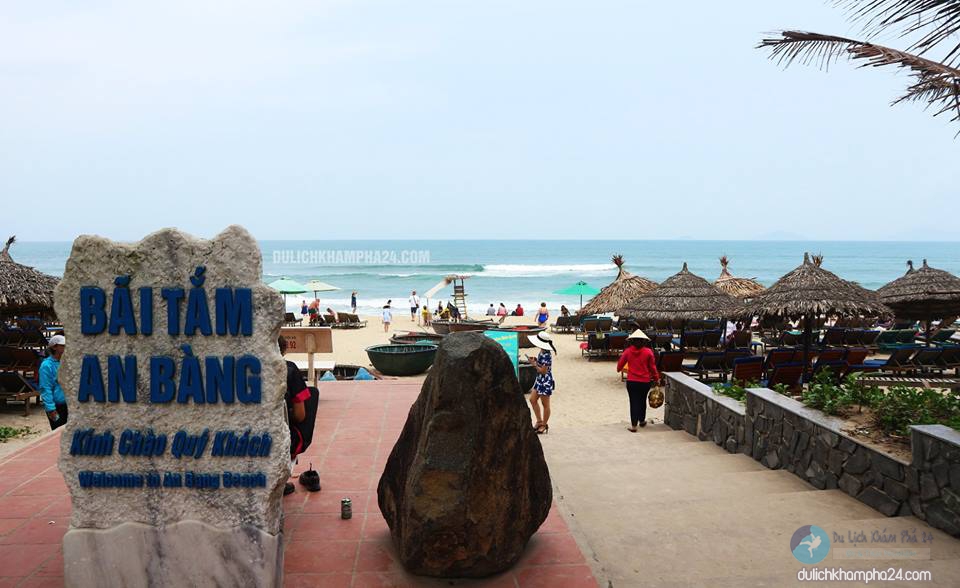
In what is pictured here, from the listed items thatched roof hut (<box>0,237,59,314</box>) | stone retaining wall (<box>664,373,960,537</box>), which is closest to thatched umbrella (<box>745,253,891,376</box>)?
stone retaining wall (<box>664,373,960,537</box>)

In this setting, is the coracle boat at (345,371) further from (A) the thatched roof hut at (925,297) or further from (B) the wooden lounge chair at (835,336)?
(B) the wooden lounge chair at (835,336)

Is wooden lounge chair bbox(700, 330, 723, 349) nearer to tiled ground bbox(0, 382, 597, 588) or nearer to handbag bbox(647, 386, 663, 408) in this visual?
handbag bbox(647, 386, 663, 408)

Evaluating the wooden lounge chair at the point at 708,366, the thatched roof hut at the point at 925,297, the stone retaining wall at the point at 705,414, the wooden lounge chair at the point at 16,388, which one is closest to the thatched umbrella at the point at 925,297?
the thatched roof hut at the point at 925,297

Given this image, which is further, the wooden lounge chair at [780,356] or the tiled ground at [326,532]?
the wooden lounge chair at [780,356]

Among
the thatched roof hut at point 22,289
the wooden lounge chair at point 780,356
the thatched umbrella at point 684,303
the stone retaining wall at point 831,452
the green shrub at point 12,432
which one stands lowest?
the green shrub at point 12,432

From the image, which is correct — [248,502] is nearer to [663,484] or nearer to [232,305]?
[232,305]

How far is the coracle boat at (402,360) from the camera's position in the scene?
13055 mm

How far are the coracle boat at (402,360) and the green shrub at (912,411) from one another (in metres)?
8.52

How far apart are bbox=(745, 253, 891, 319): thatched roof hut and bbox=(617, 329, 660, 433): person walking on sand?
13.8 feet

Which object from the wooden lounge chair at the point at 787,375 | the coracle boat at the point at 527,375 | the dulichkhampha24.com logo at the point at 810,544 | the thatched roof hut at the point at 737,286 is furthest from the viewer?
the thatched roof hut at the point at 737,286

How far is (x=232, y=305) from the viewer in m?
3.74

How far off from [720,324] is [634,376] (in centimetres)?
1103

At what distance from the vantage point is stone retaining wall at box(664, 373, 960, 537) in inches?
176

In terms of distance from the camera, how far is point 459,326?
20.8 metres
